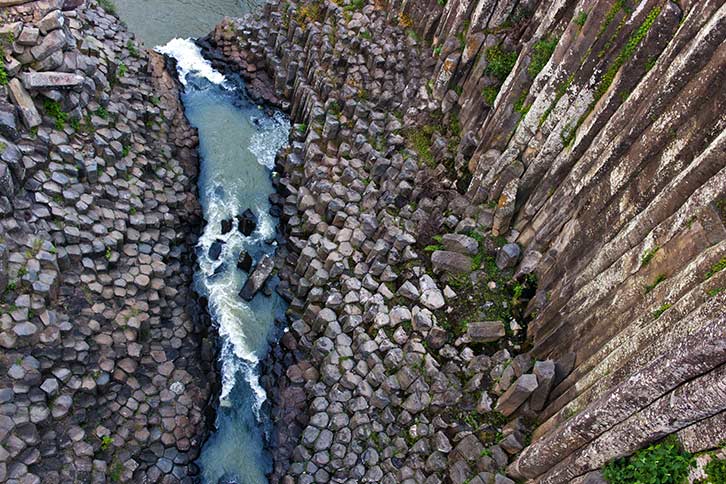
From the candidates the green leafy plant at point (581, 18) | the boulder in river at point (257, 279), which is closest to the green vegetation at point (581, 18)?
the green leafy plant at point (581, 18)

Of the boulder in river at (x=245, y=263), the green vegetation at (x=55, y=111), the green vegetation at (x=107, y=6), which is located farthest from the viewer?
the green vegetation at (x=107, y=6)

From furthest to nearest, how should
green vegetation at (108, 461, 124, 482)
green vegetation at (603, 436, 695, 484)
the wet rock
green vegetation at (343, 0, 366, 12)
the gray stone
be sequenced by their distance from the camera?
green vegetation at (343, 0, 366, 12) → the wet rock → the gray stone → green vegetation at (108, 461, 124, 482) → green vegetation at (603, 436, 695, 484)

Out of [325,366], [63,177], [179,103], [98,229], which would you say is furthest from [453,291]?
[179,103]

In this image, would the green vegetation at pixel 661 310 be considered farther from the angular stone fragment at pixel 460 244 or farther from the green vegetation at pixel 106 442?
the green vegetation at pixel 106 442

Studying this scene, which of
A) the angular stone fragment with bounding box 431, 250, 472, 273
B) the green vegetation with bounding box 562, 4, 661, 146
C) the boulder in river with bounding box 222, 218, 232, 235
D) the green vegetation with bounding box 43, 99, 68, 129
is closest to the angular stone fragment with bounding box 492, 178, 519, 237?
the angular stone fragment with bounding box 431, 250, 472, 273

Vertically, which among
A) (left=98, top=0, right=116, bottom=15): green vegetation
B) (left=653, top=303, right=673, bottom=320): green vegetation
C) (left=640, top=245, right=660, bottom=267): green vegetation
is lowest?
(left=98, top=0, right=116, bottom=15): green vegetation

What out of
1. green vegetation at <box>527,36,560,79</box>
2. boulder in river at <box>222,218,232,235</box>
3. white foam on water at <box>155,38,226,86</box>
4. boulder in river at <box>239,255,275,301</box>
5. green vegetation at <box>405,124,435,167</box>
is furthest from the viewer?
white foam on water at <box>155,38,226,86</box>

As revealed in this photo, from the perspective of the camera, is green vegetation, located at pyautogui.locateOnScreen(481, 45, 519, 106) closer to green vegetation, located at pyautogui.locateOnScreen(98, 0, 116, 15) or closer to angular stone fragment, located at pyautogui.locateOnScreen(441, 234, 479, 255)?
angular stone fragment, located at pyautogui.locateOnScreen(441, 234, 479, 255)

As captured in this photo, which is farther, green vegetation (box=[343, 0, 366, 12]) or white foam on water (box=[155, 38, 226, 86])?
white foam on water (box=[155, 38, 226, 86])
